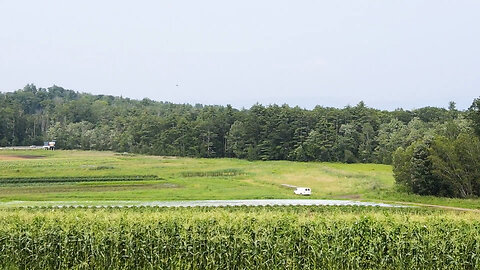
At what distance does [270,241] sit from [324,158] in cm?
9802

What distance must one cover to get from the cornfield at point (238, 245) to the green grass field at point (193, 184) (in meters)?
33.2

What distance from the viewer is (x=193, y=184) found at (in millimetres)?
68500

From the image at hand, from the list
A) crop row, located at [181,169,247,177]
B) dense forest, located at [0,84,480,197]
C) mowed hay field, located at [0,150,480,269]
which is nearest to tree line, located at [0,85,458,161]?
dense forest, located at [0,84,480,197]

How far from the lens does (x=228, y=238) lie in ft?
65.7

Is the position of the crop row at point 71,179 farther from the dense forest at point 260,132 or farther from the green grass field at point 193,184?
the dense forest at point 260,132

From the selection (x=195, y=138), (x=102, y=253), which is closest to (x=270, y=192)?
(x=102, y=253)

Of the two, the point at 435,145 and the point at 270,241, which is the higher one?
the point at 435,145

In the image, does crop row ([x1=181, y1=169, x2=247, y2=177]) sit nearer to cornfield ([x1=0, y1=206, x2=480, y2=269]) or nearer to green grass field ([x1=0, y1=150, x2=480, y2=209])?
green grass field ([x1=0, y1=150, x2=480, y2=209])

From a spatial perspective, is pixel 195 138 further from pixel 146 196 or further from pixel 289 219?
pixel 289 219

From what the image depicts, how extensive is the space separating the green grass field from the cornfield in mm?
33246

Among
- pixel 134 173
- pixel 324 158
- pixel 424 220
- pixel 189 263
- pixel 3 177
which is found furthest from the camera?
pixel 324 158

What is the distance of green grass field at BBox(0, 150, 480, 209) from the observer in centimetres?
5622

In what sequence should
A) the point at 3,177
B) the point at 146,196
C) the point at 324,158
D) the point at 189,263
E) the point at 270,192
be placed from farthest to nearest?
the point at 324,158 → the point at 3,177 → the point at 270,192 → the point at 146,196 → the point at 189,263

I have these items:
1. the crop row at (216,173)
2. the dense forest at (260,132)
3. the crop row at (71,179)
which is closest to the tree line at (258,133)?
the dense forest at (260,132)
